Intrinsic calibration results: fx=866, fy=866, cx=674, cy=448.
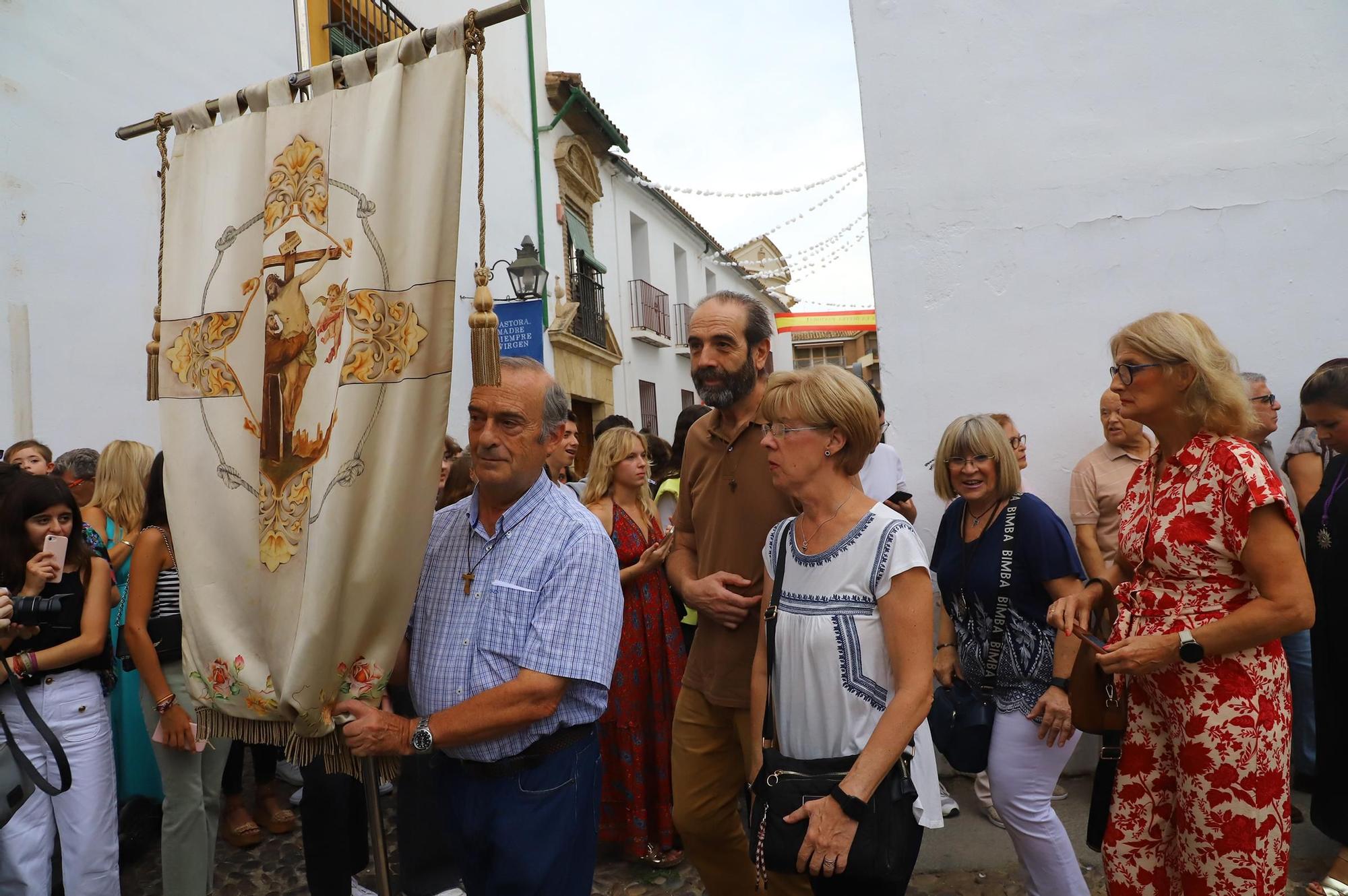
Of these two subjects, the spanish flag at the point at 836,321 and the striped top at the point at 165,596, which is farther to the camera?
the spanish flag at the point at 836,321

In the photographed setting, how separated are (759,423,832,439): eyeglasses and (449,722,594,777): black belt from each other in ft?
3.00

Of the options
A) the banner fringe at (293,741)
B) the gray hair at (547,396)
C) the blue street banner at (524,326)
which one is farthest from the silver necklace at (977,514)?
the blue street banner at (524,326)

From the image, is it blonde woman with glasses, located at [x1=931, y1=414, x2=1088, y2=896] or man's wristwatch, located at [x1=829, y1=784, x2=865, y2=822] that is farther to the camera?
blonde woman with glasses, located at [x1=931, y1=414, x2=1088, y2=896]

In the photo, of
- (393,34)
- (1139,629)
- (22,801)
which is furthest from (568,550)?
(393,34)

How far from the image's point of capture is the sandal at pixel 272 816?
4484mm

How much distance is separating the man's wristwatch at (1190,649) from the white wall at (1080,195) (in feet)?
8.35

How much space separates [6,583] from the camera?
3.08 metres

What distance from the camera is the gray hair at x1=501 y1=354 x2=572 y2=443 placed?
87.7 inches

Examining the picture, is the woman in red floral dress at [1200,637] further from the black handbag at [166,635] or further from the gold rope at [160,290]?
the black handbag at [166,635]

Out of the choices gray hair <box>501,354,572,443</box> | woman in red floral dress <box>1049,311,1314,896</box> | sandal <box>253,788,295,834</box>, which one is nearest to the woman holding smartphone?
sandal <box>253,788,295,834</box>

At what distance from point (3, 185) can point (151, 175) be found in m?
1.09

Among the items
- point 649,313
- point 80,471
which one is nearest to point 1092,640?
point 80,471

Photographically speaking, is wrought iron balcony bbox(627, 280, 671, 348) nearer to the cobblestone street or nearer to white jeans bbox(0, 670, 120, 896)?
the cobblestone street

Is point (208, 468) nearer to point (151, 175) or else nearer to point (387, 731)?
point (387, 731)
